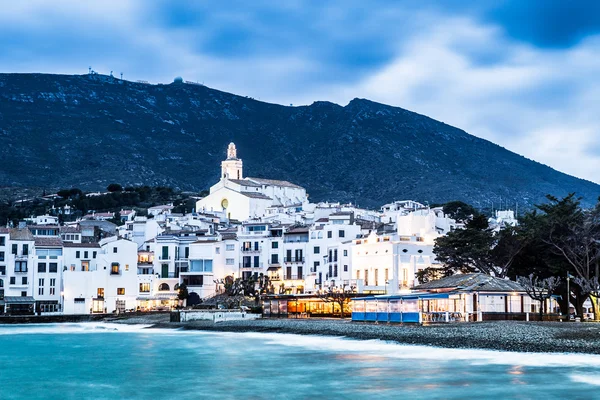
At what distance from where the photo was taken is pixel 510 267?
57219 mm

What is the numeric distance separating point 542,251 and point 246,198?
203ft

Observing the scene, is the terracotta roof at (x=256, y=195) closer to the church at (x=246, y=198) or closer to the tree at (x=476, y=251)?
the church at (x=246, y=198)

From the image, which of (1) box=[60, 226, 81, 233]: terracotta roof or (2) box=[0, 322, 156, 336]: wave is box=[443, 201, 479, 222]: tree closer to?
(1) box=[60, 226, 81, 233]: terracotta roof

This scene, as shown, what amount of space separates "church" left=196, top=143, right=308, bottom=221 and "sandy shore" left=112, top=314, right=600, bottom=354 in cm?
5516

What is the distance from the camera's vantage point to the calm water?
2765cm

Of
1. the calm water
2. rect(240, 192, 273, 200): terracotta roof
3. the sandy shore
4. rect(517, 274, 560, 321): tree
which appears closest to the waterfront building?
rect(517, 274, 560, 321): tree

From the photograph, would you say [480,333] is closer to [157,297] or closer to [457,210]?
[157,297]

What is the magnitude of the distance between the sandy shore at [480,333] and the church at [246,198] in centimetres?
5516

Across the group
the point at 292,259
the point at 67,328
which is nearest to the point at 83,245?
the point at 67,328

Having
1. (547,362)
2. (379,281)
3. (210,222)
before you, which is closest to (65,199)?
(210,222)

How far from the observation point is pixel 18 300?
74.4 m

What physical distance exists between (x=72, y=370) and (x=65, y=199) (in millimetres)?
103402

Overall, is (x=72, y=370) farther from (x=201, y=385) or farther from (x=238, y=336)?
(x=238, y=336)

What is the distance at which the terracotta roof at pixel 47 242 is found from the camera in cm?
7694
